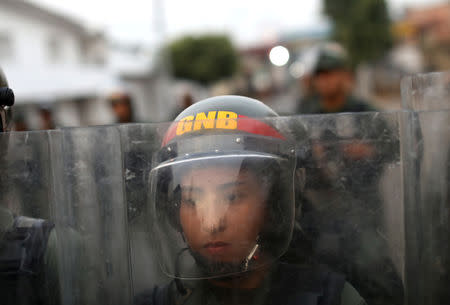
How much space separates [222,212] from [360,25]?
3292 cm

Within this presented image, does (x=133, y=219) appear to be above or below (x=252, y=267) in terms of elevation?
above

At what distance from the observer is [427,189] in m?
1.09

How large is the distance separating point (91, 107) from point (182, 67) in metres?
19.0

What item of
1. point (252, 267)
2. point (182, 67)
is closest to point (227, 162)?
point (252, 267)

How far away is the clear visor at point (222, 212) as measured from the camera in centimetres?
110

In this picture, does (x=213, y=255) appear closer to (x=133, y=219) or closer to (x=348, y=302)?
(x=133, y=219)

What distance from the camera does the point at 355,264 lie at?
3.79ft

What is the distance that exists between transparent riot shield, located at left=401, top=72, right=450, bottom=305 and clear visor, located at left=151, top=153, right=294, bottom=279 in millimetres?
271

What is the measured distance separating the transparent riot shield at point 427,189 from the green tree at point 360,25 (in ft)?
104

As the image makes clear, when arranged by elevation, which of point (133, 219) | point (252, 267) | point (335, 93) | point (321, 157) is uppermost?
point (335, 93)

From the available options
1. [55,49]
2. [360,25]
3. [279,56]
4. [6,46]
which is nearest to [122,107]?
[279,56]

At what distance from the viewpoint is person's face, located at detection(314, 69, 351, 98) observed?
12.1 feet

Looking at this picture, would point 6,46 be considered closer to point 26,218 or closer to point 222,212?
point 26,218

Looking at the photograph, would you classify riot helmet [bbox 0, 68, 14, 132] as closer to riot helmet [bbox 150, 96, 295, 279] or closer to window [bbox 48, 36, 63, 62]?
riot helmet [bbox 150, 96, 295, 279]
